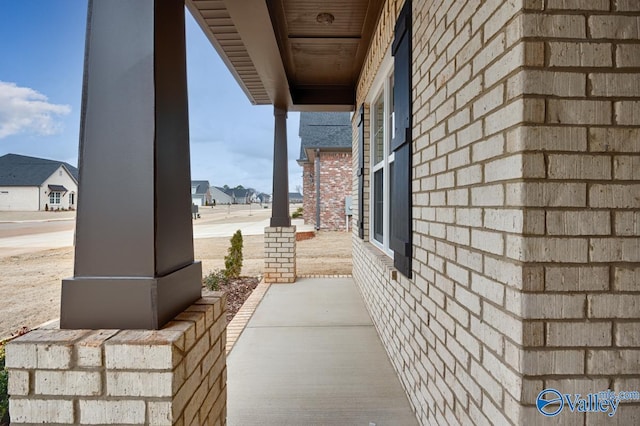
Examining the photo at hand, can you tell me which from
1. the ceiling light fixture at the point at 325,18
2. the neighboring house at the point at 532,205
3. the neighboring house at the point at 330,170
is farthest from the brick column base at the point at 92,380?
the neighboring house at the point at 330,170

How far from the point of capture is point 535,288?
952 mm

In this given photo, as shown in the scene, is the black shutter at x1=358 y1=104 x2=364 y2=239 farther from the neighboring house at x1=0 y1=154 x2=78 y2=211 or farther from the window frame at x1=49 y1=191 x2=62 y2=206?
the window frame at x1=49 y1=191 x2=62 y2=206

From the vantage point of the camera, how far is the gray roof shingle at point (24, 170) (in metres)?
16.2

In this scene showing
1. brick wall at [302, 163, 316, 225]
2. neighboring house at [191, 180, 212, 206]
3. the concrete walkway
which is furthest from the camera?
neighboring house at [191, 180, 212, 206]

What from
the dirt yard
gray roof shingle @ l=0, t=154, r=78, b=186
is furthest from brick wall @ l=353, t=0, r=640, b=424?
gray roof shingle @ l=0, t=154, r=78, b=186

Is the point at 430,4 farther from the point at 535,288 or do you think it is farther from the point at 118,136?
the point at 118,136

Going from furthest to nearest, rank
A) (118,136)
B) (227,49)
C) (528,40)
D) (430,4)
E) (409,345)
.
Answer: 1. (227,49)
2. (409,345)
3. (430,4)
4. (118,136)
5. (528,40)

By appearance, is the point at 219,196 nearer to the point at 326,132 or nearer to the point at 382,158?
the point at 326,132

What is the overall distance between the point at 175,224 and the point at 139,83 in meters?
0.52

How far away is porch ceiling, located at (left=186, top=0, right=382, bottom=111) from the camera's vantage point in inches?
118

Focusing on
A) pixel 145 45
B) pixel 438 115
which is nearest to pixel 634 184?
pixel 438 115

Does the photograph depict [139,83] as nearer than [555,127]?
No

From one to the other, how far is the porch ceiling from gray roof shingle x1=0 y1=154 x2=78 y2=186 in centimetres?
1646

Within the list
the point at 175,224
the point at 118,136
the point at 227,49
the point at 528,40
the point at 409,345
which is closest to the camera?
the point at 528,40
